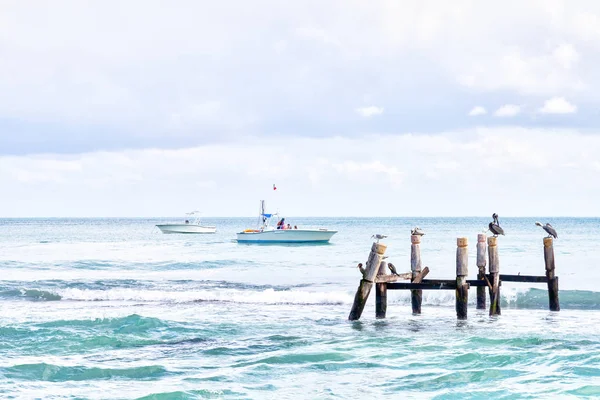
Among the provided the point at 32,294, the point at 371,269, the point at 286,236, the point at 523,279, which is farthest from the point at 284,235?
the point at 371,269

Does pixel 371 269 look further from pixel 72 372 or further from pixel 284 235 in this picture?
pixel 284 235

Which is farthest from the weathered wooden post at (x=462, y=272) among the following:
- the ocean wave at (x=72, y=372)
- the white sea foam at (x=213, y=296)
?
the ocean wave at (x=72, y=372)

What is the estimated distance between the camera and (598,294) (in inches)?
1083

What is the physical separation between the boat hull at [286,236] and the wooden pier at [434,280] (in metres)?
39.6

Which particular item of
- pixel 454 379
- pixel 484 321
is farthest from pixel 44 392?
pixel 484 321

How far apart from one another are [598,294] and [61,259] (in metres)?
37.2

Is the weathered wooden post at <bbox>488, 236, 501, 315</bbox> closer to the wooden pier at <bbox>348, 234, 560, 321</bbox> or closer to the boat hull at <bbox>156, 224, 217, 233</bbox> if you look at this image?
the wooden pier at <bbox>348, 234, 560, 321</bbox>

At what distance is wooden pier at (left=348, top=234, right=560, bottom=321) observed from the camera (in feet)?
61.6

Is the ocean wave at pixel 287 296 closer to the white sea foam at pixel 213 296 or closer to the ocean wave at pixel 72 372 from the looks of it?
the white sea foam at pixel 213 296

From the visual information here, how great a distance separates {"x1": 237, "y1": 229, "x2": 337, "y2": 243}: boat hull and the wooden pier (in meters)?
39.6

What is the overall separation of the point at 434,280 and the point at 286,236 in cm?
4195

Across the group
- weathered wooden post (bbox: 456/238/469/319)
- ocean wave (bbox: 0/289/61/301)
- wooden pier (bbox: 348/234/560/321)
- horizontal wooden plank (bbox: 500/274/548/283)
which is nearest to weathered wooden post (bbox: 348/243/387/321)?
wooden pier (bbox: 348/234/560/321)

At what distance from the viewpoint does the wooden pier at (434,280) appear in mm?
18781

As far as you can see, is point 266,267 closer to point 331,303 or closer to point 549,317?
point 331,303
